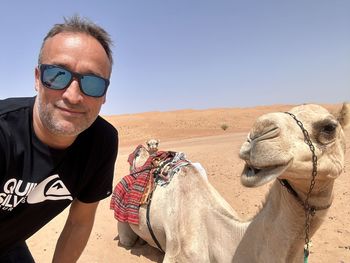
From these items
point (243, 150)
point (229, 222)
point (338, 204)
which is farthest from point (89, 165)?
point (338, 204)

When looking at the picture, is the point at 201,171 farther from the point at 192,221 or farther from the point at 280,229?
the point at 280,229

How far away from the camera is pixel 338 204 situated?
658cm

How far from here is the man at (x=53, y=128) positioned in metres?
1.94

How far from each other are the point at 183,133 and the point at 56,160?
1049 inches

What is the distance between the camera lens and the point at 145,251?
555cm

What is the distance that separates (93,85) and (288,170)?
4.17 feet

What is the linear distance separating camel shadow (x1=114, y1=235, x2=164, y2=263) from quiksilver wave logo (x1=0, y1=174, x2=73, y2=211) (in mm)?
3396

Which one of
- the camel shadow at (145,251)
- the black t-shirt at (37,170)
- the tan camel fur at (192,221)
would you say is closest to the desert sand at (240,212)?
the camel shadow at (145,251)

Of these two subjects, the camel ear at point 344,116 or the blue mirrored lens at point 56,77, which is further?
the camel ear at point 344,116

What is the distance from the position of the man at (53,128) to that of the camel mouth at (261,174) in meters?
0.92

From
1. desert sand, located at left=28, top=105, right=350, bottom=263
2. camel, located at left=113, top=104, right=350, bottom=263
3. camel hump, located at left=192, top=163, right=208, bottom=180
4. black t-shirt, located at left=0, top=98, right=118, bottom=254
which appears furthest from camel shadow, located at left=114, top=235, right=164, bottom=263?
black t-shirt, located at left=0, top=98, right=118, bottom=254

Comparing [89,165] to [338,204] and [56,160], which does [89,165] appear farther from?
[338,204]

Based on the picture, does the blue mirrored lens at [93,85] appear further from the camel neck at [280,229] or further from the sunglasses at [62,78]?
the camel neck at [280,229]

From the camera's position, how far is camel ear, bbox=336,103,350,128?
2.73m
